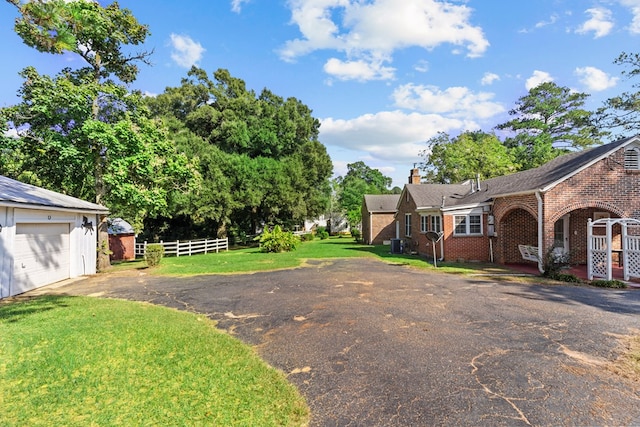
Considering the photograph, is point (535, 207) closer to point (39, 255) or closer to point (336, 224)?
point (39, 255)

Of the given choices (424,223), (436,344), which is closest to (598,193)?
(424,223)

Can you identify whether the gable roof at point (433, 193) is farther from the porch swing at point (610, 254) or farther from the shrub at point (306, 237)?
the shrub at point (306, 237)

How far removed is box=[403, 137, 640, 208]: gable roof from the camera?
39.1 ft

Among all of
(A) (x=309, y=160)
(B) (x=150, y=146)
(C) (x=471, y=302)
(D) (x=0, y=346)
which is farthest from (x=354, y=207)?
(D) (x=0, y=346)

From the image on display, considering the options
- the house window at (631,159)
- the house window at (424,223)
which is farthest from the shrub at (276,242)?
the house window at (631,159)

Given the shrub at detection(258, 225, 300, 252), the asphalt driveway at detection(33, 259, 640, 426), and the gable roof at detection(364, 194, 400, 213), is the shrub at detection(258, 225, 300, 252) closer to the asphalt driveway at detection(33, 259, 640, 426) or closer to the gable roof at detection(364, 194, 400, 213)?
the gable roof at detection(364, 194, 400, 213)

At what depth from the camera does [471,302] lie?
814 centimetres

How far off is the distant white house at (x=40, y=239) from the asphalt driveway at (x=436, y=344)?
1.18 metres

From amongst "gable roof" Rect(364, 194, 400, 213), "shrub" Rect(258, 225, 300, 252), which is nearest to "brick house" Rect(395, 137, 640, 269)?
"gable roof" Rect(364, 194, 400, 213)

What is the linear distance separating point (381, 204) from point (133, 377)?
2762cm

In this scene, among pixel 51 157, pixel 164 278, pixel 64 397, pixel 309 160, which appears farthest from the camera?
pixel 309 160

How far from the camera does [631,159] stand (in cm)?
1190

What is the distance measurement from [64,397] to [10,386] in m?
0.88

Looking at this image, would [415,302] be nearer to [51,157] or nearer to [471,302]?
[471,302]
